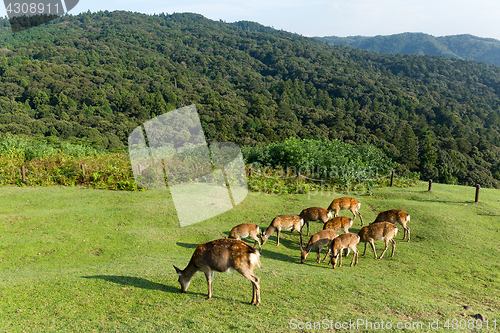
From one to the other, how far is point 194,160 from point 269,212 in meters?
6.93

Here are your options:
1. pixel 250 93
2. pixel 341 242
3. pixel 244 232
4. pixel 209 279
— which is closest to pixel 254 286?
pixel 209 279

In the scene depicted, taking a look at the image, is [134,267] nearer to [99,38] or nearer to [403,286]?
[403,286]

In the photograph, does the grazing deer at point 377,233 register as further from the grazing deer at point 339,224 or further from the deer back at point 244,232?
the deer back at point 244,232

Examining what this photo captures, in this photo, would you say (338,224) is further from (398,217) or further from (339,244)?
(398,217)

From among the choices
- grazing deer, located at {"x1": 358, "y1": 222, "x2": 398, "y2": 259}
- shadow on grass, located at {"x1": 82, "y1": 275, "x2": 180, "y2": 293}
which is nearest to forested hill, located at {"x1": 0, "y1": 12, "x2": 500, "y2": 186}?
Result: shadow on grass, located at {"x1": 82, "y1": 275, "x2": 180, "y2": 293}

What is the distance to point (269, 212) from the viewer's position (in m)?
13.9

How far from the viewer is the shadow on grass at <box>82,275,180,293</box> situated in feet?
23.0

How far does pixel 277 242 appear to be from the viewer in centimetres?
1066

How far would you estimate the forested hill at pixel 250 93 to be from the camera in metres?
57.1

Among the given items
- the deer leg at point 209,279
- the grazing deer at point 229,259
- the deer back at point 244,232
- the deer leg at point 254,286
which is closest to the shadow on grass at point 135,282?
the deer leg at point 209,279

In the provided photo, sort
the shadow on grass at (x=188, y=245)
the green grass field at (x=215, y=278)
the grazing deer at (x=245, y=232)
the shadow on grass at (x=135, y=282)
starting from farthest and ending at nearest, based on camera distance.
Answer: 1. the shadow on grass at (x=188, y=245)
2. the grazing deer at (x=245, y=232)
3. the shadow on grass at (x=135, y=282)
4. the green grass field at (x=215, y=278)

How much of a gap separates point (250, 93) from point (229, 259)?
98688 millimetres

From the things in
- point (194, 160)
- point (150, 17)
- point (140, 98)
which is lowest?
point (194, 160)

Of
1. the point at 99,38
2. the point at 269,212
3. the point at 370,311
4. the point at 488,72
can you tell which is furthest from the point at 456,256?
the point at 488,72
